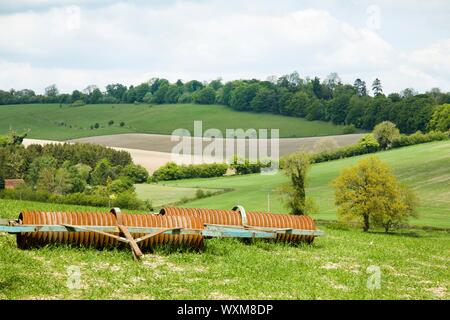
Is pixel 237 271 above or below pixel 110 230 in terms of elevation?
below

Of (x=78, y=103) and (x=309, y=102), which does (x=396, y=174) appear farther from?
(x=78, y=103)

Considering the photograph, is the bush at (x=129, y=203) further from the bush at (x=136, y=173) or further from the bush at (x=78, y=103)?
the bush at (x=78, y=103)

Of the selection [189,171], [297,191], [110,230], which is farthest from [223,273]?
[189,171]

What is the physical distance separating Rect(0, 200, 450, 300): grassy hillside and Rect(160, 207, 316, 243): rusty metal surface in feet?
1.48

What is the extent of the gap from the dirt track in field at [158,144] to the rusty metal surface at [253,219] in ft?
328

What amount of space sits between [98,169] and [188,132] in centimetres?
2868

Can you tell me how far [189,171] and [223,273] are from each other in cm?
10369

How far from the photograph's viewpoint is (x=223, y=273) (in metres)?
19.1

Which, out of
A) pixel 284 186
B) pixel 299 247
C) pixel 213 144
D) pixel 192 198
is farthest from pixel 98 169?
pixel 299 247

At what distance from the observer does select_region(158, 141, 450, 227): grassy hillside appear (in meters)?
91.7

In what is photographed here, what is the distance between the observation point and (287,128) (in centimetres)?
15512

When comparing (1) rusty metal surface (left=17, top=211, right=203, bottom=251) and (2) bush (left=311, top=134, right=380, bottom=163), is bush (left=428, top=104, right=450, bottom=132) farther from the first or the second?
(1) rusty metal surface (left=17, top=211, right=203, bottom=251)

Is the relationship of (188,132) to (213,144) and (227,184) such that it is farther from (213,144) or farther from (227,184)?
(227,184)

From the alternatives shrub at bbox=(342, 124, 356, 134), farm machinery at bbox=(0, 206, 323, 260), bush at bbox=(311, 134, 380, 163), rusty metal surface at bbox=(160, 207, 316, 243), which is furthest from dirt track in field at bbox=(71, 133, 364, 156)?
farm machinery at bbox=(0, 206, 323, 260)
